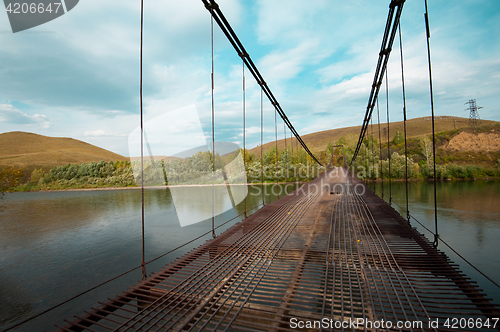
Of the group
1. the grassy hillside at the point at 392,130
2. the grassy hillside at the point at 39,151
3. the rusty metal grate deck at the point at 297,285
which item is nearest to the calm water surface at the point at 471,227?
the rusty metal grate deck at the point at 297,285

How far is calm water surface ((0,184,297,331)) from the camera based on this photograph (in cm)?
545

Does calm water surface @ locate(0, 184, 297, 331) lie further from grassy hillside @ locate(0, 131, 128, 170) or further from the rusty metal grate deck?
grassy hillside @ locate(0, 131, 128, 170)

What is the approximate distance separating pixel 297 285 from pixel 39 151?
5692cm

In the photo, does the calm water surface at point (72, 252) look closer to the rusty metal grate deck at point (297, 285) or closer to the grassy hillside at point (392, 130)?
the rusty metal grate deck at point (297, 285)

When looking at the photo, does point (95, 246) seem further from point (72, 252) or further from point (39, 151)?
point (39, 151)

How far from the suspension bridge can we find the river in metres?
3.80

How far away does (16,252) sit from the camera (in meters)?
8.38

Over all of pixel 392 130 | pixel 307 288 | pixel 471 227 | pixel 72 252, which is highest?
pixel 392 130

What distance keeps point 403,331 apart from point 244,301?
1.15m

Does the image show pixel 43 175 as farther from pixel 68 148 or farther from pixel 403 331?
pixel 403 331

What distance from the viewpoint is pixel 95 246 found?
877 cm

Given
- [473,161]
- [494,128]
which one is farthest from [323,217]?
[494,128]

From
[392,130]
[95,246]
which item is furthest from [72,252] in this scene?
[392,130]

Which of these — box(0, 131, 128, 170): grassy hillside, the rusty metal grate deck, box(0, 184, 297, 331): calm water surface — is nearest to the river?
box(0, 184, 297, 331): calm water surface
